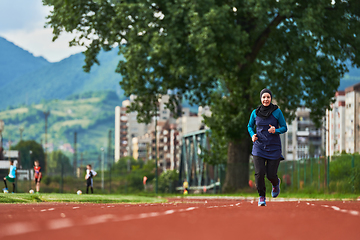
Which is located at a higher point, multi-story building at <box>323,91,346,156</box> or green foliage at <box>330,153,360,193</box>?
multi-story building at <box>323,91,346,156</box>

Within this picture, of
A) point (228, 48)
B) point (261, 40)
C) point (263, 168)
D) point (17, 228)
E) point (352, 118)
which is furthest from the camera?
point (352, 118)

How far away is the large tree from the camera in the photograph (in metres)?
27.4

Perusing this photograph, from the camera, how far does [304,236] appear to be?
5918 millimetres

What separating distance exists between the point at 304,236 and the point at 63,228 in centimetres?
249

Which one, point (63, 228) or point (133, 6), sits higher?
point (133, 6)

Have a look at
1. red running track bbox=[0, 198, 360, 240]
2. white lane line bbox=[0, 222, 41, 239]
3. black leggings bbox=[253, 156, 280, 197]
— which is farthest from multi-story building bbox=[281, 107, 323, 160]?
white lane line bbox=[0, 222, 41, 239]

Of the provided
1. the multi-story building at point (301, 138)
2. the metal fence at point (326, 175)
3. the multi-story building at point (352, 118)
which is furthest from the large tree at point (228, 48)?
the multi-story building at point (301, 138)

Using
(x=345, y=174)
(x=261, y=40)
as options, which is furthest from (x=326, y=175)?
(x=261, y=40)

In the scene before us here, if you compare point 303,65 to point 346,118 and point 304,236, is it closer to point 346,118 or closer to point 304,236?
point 304,236

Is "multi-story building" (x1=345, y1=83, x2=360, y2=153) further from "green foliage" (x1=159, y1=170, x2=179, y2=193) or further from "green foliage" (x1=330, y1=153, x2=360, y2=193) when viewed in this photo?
"green foliage" (x1=330, y1=153, x2=360, y2=193)

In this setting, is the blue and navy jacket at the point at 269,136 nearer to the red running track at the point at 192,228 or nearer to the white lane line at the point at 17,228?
the red running track at the point at 192,228

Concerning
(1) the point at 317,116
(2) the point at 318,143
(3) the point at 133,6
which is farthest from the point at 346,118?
(3) the point at 133,6

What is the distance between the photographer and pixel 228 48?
27578 millimetres

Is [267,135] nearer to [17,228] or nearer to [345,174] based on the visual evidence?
[17,228]
